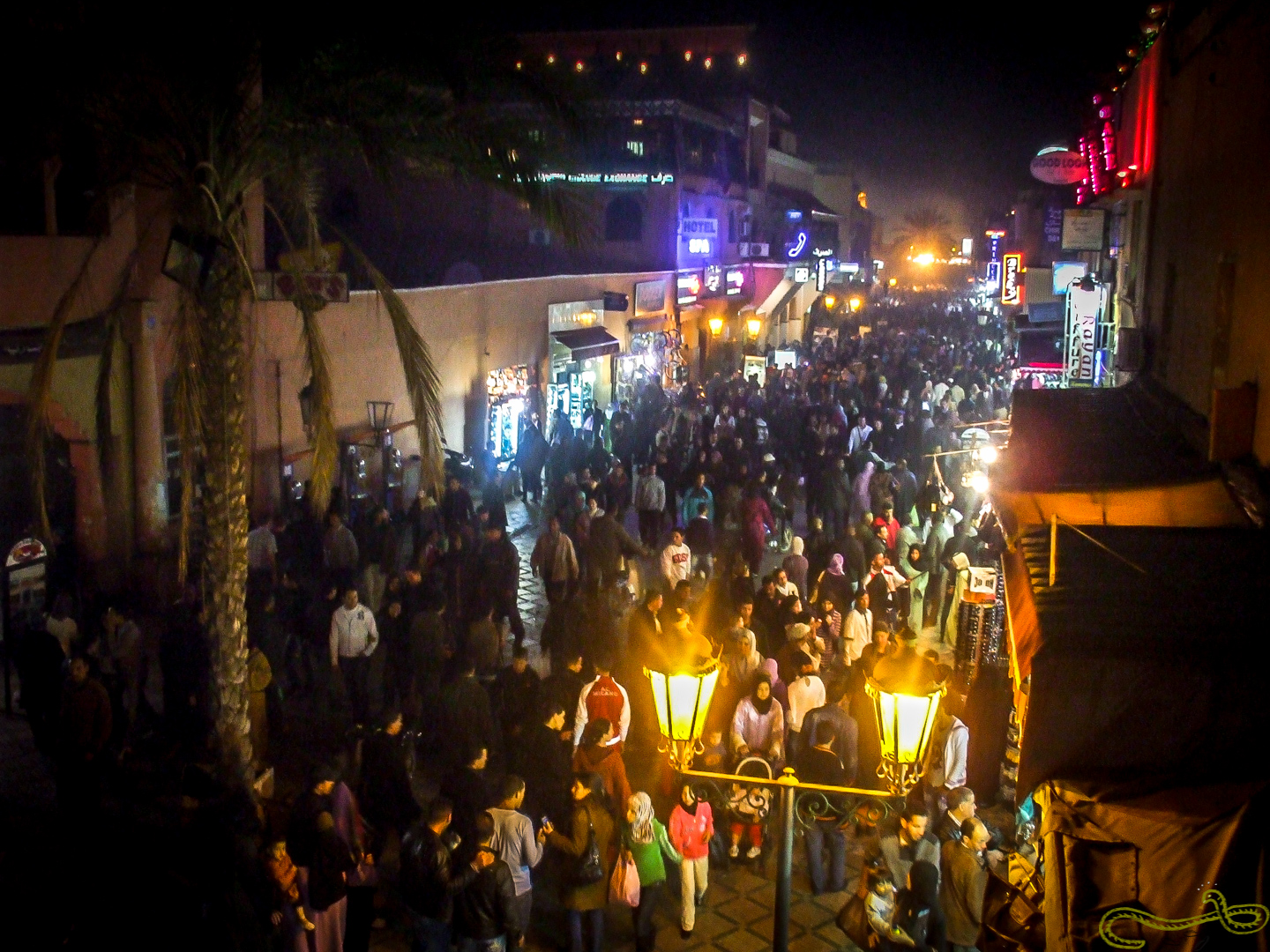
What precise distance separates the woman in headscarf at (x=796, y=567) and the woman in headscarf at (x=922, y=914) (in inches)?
223

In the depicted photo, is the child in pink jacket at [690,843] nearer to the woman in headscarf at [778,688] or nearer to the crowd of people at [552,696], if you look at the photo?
the crowd of people at [552,696]

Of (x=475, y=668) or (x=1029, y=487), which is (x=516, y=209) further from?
(x=1029, y=487)

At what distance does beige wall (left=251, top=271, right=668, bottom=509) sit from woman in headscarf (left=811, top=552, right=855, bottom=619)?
5.27 meters

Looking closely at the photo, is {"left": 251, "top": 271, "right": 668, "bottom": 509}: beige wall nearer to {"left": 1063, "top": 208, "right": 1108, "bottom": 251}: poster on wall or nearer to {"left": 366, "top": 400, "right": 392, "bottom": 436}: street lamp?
{"left": 366, "top": 400, "right": 392, "bottom": 436}: street lamp

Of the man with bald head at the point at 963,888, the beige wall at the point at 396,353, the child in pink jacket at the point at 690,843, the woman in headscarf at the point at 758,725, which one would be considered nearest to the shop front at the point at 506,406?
the beige wall at the point at 396,353

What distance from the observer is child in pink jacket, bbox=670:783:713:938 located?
7422mm

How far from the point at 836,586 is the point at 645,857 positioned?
501 cm

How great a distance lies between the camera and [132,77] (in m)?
7.35

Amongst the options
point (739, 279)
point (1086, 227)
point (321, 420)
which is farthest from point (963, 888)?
point (739, 279)

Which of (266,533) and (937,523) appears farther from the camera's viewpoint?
(937,523)

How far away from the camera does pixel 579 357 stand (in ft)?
80.4

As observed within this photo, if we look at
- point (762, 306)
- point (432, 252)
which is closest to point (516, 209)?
point (432, 252)

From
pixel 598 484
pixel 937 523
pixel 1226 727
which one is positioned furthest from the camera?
pixel 598 484

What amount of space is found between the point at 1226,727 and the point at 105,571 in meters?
12.0
